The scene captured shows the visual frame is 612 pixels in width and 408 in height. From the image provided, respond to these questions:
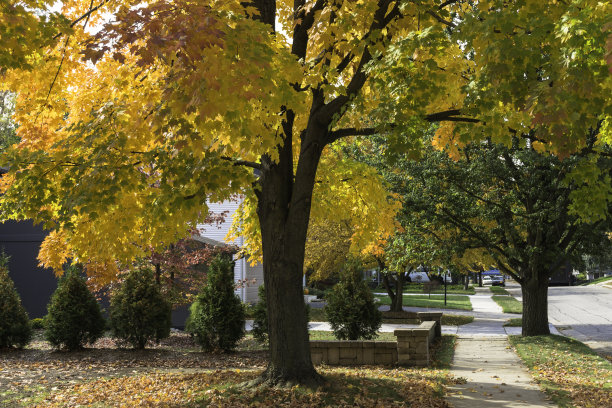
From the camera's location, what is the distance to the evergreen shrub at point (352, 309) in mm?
13836

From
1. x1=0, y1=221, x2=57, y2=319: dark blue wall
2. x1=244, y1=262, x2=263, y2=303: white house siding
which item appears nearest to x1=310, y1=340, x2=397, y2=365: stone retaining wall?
x1=0, y1=221, x2=57, y2=319: dark blue wall

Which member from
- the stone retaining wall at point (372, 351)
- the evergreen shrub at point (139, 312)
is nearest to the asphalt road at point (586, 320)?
the stone retaining wall at point (372, 351)

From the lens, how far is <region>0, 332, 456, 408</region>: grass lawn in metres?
7.83

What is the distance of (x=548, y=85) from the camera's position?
5.94 metres

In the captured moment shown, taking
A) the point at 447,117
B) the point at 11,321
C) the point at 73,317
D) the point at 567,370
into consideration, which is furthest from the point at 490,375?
the point at 11,321

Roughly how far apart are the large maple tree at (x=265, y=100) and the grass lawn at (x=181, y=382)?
74 cm

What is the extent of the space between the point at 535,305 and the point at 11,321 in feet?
46.2

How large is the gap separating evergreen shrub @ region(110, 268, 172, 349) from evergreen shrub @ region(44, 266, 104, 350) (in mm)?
503

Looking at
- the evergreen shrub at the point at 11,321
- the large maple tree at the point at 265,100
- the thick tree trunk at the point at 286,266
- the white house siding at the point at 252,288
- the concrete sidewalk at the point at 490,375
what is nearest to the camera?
the large maple tree at the point at 265,100

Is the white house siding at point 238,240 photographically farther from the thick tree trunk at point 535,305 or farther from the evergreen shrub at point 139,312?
the thick tree trunk at point 535,305

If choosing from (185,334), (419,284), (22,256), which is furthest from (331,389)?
(419,284)

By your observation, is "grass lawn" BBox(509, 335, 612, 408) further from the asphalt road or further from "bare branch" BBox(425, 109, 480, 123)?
"bare branch" BBox(425, 109, 480, 123)

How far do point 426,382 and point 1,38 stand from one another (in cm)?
779

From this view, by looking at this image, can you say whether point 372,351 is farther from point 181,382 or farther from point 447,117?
point 447,117
